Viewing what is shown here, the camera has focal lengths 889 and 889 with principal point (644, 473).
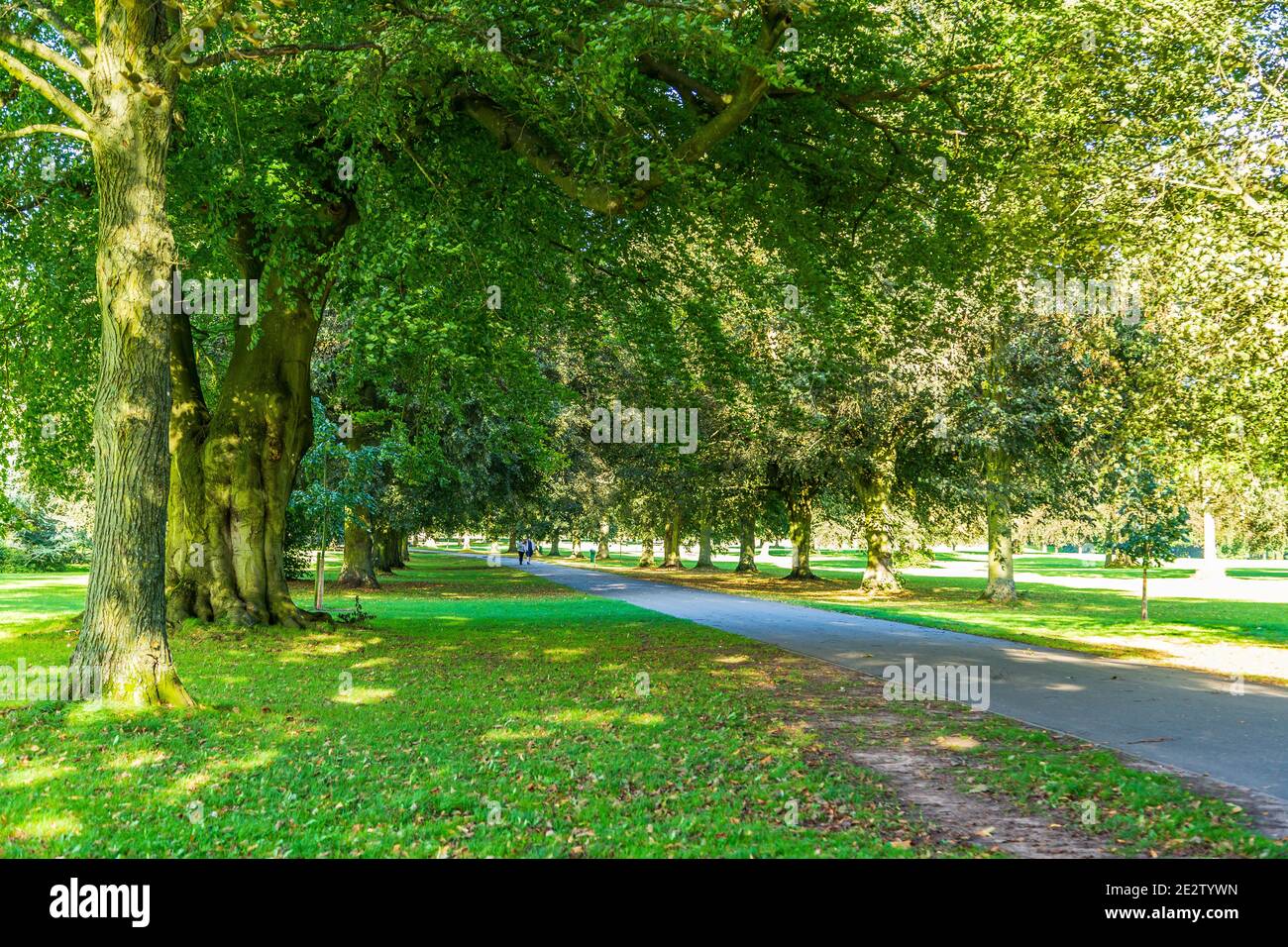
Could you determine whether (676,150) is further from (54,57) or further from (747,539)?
(747,539)

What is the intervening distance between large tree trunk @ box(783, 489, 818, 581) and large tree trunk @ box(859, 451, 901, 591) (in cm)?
435

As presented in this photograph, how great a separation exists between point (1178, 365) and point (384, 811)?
13951 millimetres

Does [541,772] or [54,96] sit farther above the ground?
[54,96]

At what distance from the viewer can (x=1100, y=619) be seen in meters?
23.6

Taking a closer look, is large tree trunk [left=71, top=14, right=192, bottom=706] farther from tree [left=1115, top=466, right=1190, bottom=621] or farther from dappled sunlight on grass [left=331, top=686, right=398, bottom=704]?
tree [left=1115, top=466, right=1190, bottom=621]

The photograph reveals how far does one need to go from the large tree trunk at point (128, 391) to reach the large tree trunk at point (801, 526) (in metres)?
28.0

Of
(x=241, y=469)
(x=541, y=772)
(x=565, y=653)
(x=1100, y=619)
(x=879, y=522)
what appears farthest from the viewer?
(x=879, y=522)

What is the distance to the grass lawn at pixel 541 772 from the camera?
524cm

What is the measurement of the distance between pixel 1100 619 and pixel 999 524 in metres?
4.54

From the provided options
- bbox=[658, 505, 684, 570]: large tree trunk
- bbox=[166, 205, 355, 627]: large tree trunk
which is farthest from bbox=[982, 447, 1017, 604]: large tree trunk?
bbox=[166, 205, 355, 627]: large tree trunk

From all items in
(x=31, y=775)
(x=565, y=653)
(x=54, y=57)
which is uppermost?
(x=54, y=57)

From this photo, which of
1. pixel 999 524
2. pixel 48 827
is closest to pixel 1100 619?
pixel 999 524

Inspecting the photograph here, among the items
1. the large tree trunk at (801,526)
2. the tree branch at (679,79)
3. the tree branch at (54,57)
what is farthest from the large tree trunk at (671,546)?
the tree branch at (54,57)
